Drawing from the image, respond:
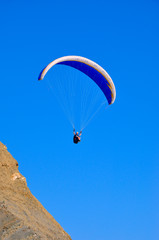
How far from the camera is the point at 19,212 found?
18875 mm

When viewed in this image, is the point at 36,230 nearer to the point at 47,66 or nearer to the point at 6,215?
the point at 6,215

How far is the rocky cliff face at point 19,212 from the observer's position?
56.2 feet

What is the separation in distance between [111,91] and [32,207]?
11913 millimetres

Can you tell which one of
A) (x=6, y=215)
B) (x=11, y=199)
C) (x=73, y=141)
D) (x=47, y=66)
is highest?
(x=47, y=66)

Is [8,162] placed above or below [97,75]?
below

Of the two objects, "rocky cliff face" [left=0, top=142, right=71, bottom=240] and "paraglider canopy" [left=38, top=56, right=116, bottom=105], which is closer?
"rocky cliff face" [left=0, top=142, right=71, bottom=240]

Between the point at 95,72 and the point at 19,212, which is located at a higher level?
the point at 95,72

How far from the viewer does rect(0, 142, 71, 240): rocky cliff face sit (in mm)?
17117

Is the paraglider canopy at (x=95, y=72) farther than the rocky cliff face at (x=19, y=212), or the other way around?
the paraglider canopy at (x=95, y=72)

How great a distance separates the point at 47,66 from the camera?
2578 centimetres

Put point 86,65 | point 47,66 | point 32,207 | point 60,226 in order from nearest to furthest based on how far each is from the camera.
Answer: point 32,207, point 60,226, point 47,66, point 86,65

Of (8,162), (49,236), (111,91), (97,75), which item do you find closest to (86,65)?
(97,75)

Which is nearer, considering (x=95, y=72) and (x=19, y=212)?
(x=19, y=212)

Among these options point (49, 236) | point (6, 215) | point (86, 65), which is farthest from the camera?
point (86, 65)
